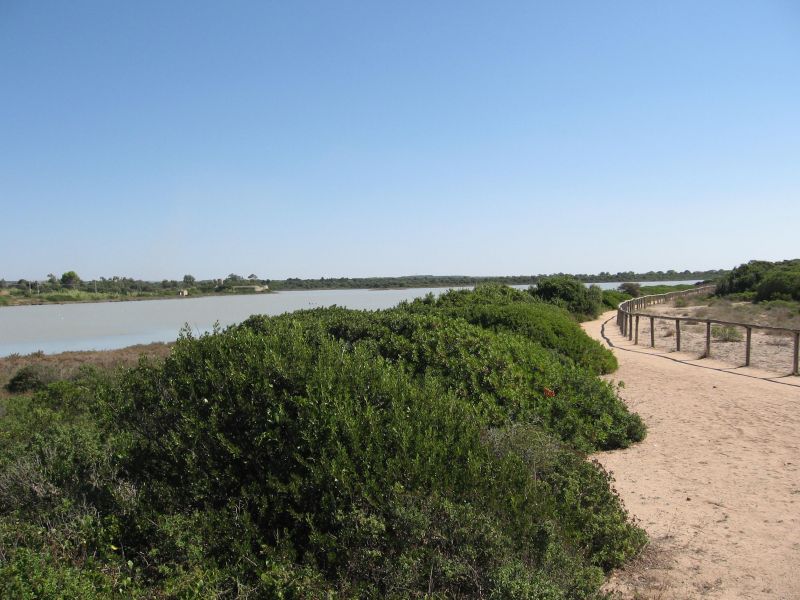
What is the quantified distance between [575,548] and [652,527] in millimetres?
1334

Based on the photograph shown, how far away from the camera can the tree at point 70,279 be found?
97375 millimetres

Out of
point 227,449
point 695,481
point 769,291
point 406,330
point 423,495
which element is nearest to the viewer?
point 423,495

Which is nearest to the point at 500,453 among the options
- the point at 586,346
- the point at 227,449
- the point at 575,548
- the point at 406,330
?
the point at 575,548

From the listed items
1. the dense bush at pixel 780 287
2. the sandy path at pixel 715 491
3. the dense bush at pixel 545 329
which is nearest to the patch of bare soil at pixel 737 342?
the dense bush at pixel 545 329

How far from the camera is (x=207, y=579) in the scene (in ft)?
9.98

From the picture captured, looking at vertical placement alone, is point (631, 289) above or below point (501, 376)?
below

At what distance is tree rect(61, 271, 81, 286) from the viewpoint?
97.4 meters

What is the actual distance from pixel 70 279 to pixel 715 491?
11450cm

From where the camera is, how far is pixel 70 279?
336ft

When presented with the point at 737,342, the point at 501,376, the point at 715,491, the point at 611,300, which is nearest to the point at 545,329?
the point at 501,376

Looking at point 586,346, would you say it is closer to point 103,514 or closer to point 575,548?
point 575,548

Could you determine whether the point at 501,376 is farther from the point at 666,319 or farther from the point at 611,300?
the point at 611,300

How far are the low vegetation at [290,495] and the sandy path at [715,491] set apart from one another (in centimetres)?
37

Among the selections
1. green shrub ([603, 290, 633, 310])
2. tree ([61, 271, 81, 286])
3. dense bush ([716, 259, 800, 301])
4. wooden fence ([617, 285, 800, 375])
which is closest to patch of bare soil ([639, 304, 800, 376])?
wooden fence ([617, 285, 800, 375])
